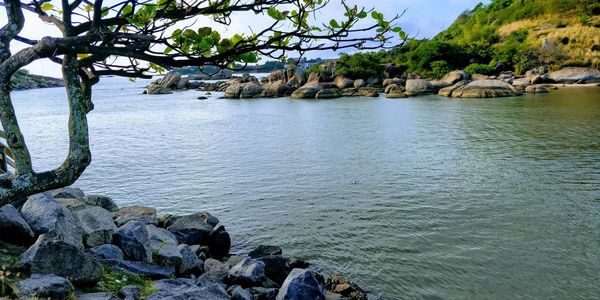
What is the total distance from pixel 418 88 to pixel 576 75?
1919 centimetres

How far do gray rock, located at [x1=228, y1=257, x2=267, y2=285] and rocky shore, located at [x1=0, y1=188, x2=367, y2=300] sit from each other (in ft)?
0.05

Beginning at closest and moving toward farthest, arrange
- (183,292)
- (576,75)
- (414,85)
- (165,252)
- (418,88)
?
1. (183,292)
2. (165,252)
3. (418,88)
4. (414,85)
5. (576,75)

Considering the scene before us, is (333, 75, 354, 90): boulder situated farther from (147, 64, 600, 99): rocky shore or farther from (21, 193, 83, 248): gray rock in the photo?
(21, 193, 83, 248): gray rock

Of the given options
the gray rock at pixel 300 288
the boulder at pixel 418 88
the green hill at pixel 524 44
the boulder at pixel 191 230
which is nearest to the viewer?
the gray rock at pixel 300 288

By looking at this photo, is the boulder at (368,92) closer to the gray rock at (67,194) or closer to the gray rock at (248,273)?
the gray rock at (67,194)

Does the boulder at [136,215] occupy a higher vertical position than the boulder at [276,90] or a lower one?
lower

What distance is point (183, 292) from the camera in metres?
5.22

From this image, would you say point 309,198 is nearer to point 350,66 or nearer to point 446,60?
point 350,66

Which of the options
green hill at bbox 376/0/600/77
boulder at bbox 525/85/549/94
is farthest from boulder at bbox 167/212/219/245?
green hill at bbox 376/0/600/77

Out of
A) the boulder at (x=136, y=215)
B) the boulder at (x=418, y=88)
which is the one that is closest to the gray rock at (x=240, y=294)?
the boulder at (x=136, y=215)

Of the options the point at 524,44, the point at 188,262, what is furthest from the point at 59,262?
the point at 524,44

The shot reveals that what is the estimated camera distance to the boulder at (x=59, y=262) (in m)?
4.74

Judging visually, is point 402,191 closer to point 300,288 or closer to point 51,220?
point 300,288

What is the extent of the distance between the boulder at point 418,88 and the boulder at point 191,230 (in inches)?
1702
